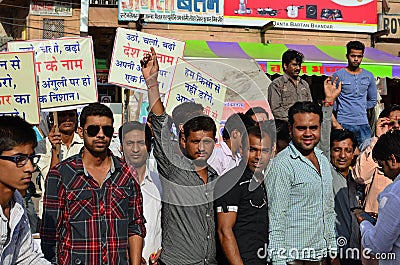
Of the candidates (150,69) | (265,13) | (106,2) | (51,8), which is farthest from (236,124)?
(51,8)

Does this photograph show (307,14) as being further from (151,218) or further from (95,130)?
(95,130)

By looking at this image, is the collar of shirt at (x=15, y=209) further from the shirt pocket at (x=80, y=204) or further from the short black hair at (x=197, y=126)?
the short black hair at (x=197, y=126)

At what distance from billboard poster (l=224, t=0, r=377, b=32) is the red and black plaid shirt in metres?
11.1

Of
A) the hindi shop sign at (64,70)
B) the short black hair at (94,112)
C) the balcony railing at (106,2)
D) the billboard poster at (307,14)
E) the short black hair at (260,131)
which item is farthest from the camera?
the billboard poster at (307,14)

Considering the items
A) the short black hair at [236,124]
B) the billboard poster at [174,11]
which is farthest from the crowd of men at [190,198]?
the billboard poster at [174,11]

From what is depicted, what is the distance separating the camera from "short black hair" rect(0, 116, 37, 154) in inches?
108

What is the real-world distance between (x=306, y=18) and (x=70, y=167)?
11957mm

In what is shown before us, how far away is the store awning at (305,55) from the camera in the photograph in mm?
11773

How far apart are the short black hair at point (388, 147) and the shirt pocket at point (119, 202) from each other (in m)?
1.66

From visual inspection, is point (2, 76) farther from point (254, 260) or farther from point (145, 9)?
point (145, 9)

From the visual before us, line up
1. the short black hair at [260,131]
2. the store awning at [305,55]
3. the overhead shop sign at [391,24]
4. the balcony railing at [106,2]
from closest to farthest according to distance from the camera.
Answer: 1. the short black hair at [260,131]
2. the store awning at [305,55]
3. the balcony railing at [106,2]
4. the overhead shop sign at [391,24]

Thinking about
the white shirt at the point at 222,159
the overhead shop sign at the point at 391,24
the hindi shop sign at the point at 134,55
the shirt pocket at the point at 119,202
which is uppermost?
the overhead shop sign at the point at 391,24

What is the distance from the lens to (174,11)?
13.7 meters

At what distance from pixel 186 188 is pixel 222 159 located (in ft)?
4.48
